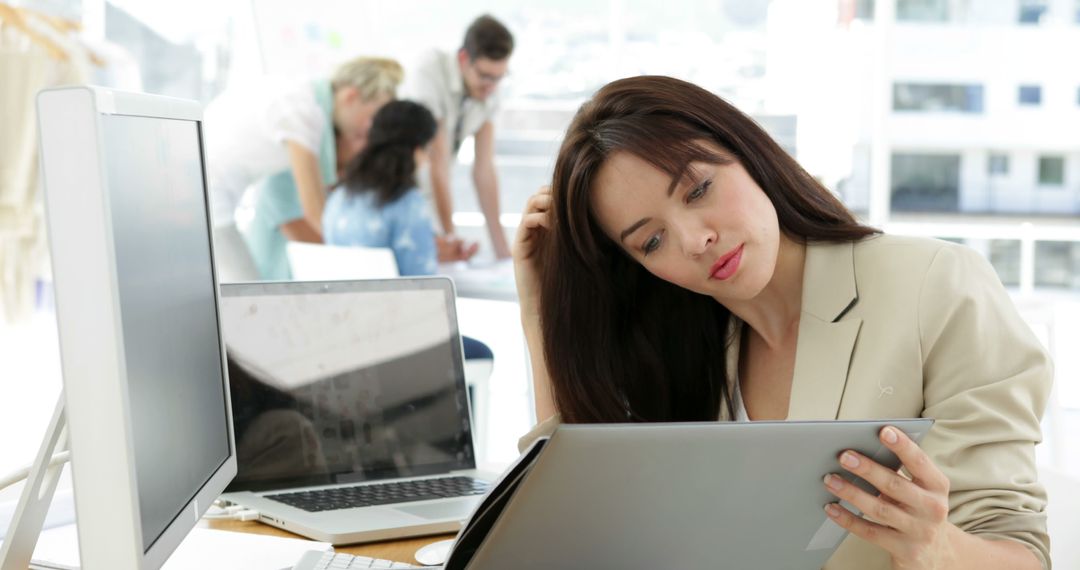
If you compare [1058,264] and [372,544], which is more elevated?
[372,544]

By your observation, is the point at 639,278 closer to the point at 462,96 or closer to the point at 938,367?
the point at 938,367

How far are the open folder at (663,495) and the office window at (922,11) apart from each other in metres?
4.06

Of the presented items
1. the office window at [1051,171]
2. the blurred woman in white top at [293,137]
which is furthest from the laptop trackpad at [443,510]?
the office window at [1051,171]

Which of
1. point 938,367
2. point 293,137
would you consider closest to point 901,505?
point 938,367

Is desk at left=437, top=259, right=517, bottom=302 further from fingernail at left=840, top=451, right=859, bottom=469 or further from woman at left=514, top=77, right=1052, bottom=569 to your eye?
fingernail at left=840, top=451, right=859, bottom=469

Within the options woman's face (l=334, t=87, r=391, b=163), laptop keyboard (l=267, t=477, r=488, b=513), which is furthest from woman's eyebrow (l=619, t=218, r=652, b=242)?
woman's face (l=334, t=87, r=391, b=163)

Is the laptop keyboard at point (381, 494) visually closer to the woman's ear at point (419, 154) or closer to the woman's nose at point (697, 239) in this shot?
the woman's nose at point (697, 239)

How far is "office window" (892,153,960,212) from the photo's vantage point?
4598mm

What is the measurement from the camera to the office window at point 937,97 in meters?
4.48

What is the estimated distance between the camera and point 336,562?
102 cm

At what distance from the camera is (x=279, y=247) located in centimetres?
423

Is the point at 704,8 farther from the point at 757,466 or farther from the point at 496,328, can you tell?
the point at 757,466

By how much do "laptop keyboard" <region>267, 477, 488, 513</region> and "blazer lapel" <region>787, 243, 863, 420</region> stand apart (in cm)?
39

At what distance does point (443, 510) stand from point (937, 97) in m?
3.88
